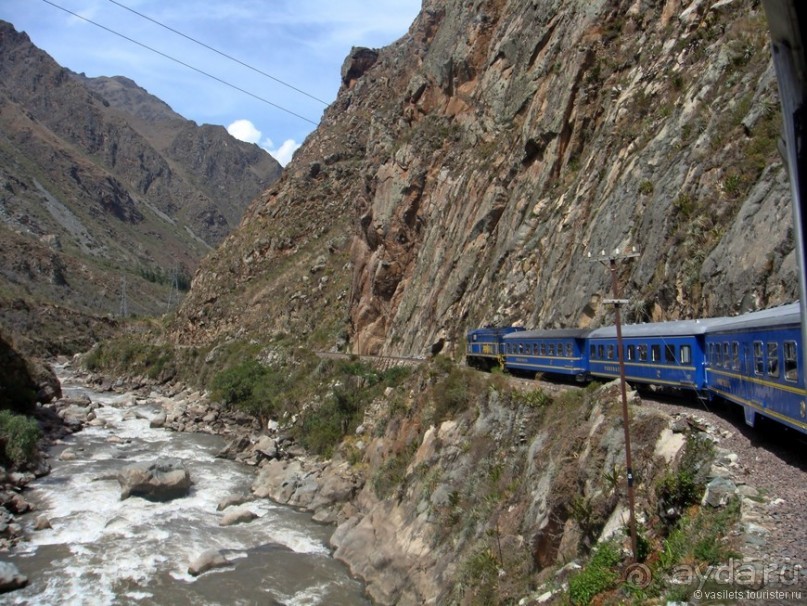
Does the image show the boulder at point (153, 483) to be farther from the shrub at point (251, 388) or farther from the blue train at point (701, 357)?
the shrub at point (251, 388)

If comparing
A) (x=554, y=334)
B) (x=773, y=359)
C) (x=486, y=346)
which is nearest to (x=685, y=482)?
(x=773, y=359)

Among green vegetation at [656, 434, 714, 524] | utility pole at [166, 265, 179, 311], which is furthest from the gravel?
utility pole at [166, 265, 179, 311]

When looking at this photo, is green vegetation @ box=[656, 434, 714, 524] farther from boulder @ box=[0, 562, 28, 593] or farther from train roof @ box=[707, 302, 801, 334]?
boulder @ box=[0, 562, 28, 593]

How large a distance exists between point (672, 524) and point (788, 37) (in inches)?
325

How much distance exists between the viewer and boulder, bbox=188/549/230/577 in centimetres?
1981

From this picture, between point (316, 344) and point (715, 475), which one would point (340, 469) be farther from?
point (316, 344)

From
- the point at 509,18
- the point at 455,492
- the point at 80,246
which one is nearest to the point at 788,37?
the point at 455,492

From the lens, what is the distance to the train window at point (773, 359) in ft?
33.0

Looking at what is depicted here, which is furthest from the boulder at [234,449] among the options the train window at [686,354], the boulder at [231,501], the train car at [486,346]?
the train window at [686,354]

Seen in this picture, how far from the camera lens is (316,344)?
57.0 metres

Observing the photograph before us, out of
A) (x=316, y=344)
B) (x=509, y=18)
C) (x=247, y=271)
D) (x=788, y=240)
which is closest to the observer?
(x=788, y=240)

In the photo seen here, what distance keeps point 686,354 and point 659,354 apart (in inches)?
45.5

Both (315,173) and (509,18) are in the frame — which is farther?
(315,173)

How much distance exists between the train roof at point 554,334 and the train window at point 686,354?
5030mm
